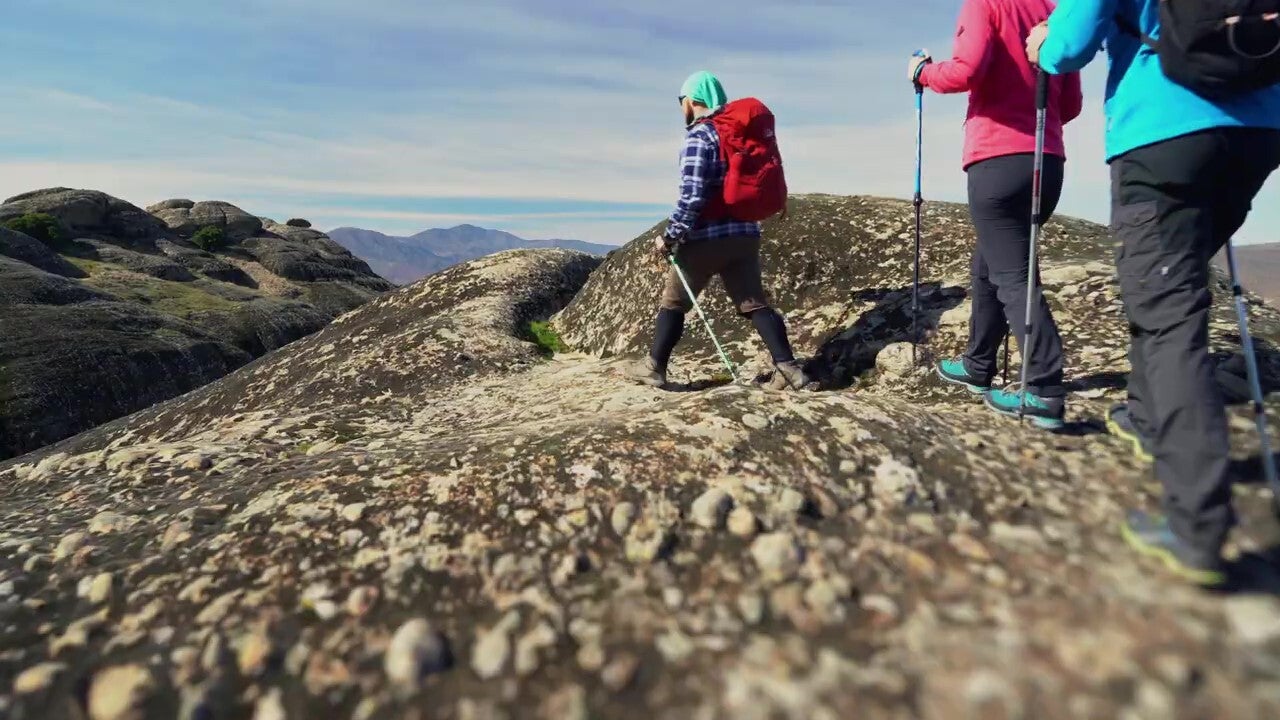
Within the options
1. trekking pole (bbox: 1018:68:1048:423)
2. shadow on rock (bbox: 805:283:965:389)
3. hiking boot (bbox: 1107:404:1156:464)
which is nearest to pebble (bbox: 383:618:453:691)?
hiking boot (bbox: 1107:404:1156:464)

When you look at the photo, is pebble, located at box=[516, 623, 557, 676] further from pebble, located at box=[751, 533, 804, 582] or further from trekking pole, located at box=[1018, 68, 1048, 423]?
trekking pole, located at box=[1018, 68, 1048, 423]

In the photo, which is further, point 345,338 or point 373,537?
point 345,338

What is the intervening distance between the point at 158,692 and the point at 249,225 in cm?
13308

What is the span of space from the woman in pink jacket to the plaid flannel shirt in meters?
2.51

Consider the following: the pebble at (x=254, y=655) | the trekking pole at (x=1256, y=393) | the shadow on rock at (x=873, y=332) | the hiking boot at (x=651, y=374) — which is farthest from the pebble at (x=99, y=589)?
the shadow on rock at (x=873, y=332)

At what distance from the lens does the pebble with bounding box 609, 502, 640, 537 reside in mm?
4484

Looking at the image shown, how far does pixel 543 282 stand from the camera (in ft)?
59.6

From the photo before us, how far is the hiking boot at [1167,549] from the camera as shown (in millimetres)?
3354

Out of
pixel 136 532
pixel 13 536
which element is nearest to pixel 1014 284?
pixel 136 532

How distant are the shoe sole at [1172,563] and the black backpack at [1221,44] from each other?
264 centimetres

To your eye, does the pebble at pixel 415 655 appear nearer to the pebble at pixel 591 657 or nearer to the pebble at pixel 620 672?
the pebble at pixel 591 657

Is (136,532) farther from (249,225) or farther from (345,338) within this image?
(249,225)

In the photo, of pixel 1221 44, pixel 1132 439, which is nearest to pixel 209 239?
pixel 1132 439

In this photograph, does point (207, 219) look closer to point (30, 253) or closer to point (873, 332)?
point (30, 253)
